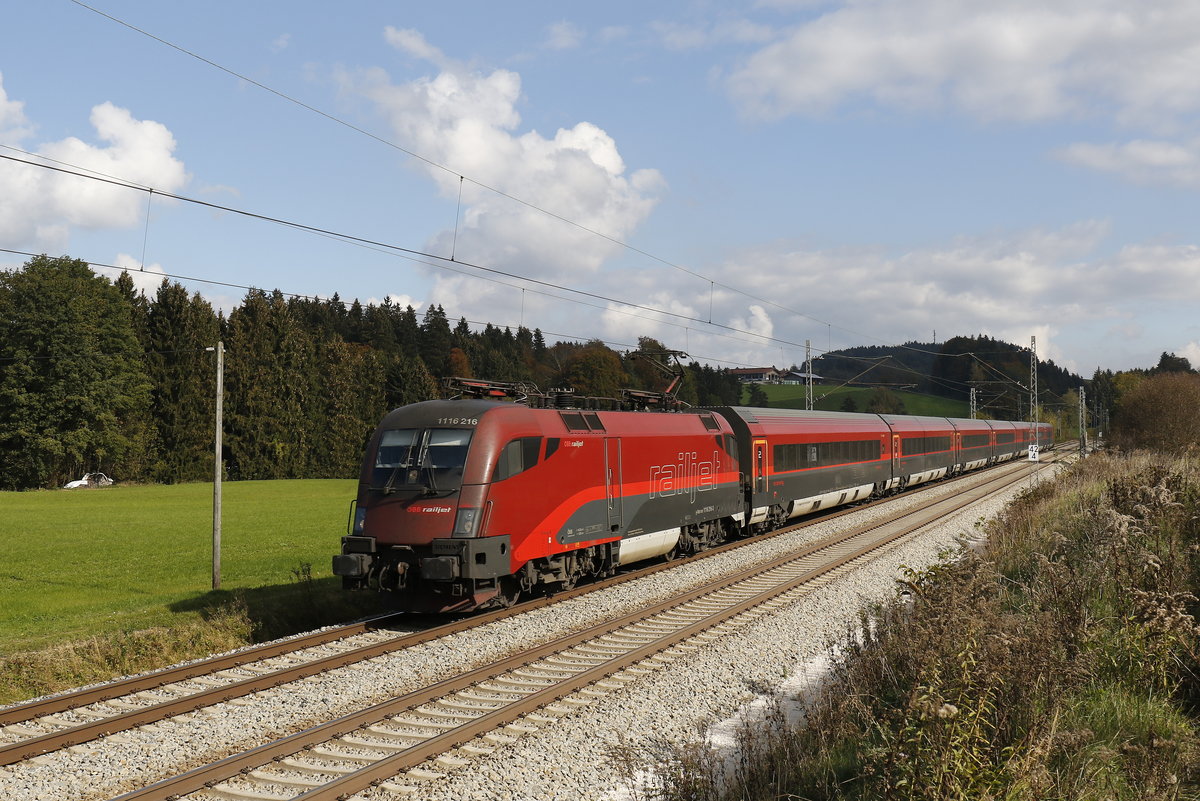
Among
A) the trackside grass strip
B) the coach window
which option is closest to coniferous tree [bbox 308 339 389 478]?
the trackside grass strip

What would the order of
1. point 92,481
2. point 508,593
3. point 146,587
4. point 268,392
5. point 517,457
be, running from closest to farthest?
point 517,457, point 508,593, point 146,587, point 92,481, point 268,392

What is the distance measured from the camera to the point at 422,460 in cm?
1396

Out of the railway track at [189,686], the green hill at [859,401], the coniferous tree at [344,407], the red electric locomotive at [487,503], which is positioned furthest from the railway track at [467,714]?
the green hill at [859,401]

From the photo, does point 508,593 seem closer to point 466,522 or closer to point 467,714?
point 466,522

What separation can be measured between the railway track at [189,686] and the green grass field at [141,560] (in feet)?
9.87

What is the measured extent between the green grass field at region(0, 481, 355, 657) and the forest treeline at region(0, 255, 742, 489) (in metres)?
13.0

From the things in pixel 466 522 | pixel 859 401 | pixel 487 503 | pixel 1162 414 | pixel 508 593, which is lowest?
pixel 508 593

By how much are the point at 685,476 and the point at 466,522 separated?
782 centimetres

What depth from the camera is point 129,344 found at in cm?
6562

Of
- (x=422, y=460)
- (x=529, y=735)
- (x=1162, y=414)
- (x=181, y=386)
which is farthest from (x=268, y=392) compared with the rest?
(x=529, y=735)

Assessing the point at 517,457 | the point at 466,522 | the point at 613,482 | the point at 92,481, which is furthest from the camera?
the point at 92,481

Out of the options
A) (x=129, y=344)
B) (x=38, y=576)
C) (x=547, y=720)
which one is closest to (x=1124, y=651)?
(x=547, y=720)

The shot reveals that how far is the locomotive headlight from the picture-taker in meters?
13.3

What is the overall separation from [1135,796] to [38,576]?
24.4m
